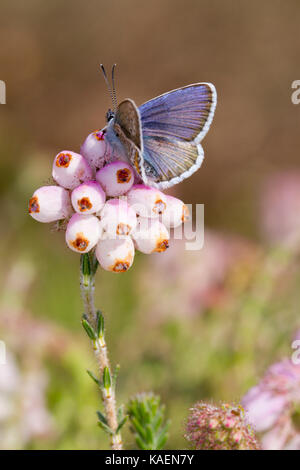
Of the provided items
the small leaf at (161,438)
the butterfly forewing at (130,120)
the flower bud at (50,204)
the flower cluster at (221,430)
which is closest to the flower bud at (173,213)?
the butterfly forewing at (130,120)

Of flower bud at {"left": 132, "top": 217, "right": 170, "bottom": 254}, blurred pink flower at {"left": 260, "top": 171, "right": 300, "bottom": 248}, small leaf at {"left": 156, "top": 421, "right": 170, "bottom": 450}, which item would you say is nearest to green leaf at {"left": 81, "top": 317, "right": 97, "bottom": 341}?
flower bud at {"left": 132, "top": 217, "right": 170, "bottom": 254}

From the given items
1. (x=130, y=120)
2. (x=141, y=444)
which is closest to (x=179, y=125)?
(x=130, y=120)

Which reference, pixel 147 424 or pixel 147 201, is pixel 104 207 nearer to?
pixel 147 201

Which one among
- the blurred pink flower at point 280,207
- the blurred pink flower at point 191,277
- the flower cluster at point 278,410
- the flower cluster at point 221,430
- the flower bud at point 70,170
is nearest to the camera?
the flower cluster at point 221,430

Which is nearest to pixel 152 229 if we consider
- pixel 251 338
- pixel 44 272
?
pixel 251 338

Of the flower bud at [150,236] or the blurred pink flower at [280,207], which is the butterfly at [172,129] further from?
the blurred pink flower at [280,207]

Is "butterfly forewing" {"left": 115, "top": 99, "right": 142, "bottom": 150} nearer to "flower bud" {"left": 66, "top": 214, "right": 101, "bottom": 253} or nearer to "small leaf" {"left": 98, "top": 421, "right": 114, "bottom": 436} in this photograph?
"flower bud" {"left": 66, "top": 214, "right": 101, "bottom": 253}
